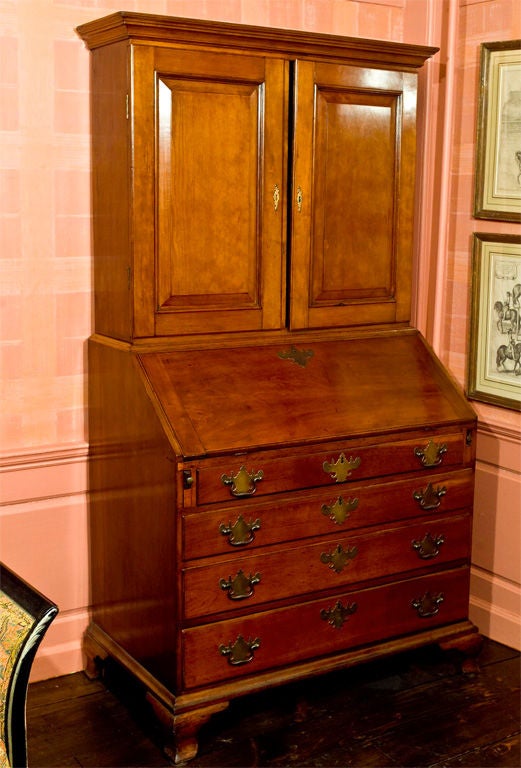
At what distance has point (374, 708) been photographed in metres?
3.38

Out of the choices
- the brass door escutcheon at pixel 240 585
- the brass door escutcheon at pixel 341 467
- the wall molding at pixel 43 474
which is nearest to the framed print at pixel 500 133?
the brass door escutcheon at pixel 341 467

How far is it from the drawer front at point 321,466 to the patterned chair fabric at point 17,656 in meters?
1.03

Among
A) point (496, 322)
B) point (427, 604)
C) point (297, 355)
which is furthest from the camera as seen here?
point (496, 322)

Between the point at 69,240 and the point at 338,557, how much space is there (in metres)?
1.36

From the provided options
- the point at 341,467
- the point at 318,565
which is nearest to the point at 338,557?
the point at 318,565

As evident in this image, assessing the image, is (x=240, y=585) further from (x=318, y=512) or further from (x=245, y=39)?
(x=245, y=39)

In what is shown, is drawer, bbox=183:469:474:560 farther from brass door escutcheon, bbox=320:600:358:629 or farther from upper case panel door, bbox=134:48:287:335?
upper case panel door, bbox=134:48:287:335

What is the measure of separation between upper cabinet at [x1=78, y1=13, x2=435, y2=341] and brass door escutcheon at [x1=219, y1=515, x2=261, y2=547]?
2.04 ft

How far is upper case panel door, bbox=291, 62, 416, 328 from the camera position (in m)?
3.37

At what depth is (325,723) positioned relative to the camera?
10.8 ft

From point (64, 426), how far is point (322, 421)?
907mm

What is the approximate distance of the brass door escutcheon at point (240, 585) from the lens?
309 centimetres

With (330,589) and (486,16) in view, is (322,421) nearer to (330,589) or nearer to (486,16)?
(330,589)

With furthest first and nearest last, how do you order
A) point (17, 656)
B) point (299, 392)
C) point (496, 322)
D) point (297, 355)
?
point (496, 322), point (297, 355), point (299, 392), point (17, 656)
